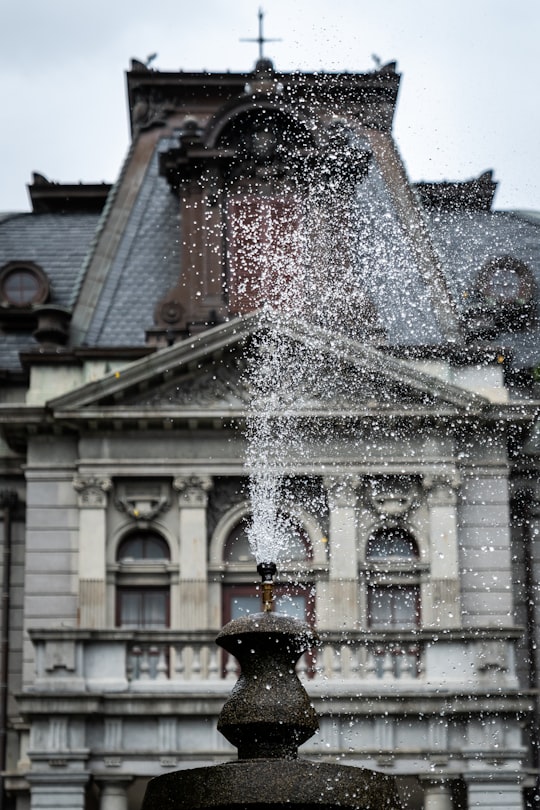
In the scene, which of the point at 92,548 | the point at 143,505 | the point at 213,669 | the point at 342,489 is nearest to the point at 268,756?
the point at 213,669

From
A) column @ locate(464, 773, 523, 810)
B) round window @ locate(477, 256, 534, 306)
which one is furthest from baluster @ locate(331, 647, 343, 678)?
round window @ locate(477, 256, 534, 306)

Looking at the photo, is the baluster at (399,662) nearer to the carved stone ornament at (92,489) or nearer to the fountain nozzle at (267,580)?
the carved stone ornament at (92,489)

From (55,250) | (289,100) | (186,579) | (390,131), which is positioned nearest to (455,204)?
(390,131)

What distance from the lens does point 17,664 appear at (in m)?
36.9

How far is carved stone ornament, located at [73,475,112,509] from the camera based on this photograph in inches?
1403

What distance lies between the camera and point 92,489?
3569 centimetres

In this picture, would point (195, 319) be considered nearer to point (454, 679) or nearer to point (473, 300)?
point (473, 300)

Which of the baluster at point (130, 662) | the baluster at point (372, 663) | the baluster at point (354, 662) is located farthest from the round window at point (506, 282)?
the baluster at point (130, 662)

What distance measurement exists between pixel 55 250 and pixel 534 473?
1157cm

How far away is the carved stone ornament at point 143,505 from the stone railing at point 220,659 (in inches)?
119

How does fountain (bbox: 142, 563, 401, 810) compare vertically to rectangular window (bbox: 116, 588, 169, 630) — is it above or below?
below

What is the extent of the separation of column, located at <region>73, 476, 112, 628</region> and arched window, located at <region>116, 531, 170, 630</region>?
1.74ft

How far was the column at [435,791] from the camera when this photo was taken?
107ft

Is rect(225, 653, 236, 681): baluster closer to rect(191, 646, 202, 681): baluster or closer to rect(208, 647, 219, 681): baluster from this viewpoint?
rect(208, 647, 219, 681): baluster
